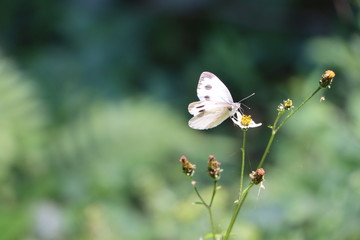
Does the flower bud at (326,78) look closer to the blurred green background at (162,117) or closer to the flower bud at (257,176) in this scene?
the flower bud at (257,176)

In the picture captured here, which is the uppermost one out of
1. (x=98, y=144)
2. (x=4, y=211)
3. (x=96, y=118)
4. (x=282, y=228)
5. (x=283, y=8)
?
(x=283, y=8)

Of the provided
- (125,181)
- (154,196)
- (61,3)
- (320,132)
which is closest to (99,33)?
(61,3)

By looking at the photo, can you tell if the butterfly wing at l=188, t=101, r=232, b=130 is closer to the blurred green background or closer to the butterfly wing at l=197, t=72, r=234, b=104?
the butterfly wing at l=197, t=72, r=234, b=104

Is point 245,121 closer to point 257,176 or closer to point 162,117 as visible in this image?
point 257,176

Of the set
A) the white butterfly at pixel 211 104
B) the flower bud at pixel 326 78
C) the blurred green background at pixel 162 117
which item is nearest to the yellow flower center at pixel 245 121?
the white butterfly at pixel 211 104

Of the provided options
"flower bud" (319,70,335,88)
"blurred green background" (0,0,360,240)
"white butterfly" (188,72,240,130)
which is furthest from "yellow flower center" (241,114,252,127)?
"blurred green background" (0,0,360,240)

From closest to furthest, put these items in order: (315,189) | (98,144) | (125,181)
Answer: (315,189) < (125,181) < (98,144)

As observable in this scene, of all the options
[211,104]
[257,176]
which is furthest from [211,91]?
[257,176]

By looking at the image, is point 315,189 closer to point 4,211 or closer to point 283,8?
point 4,211
